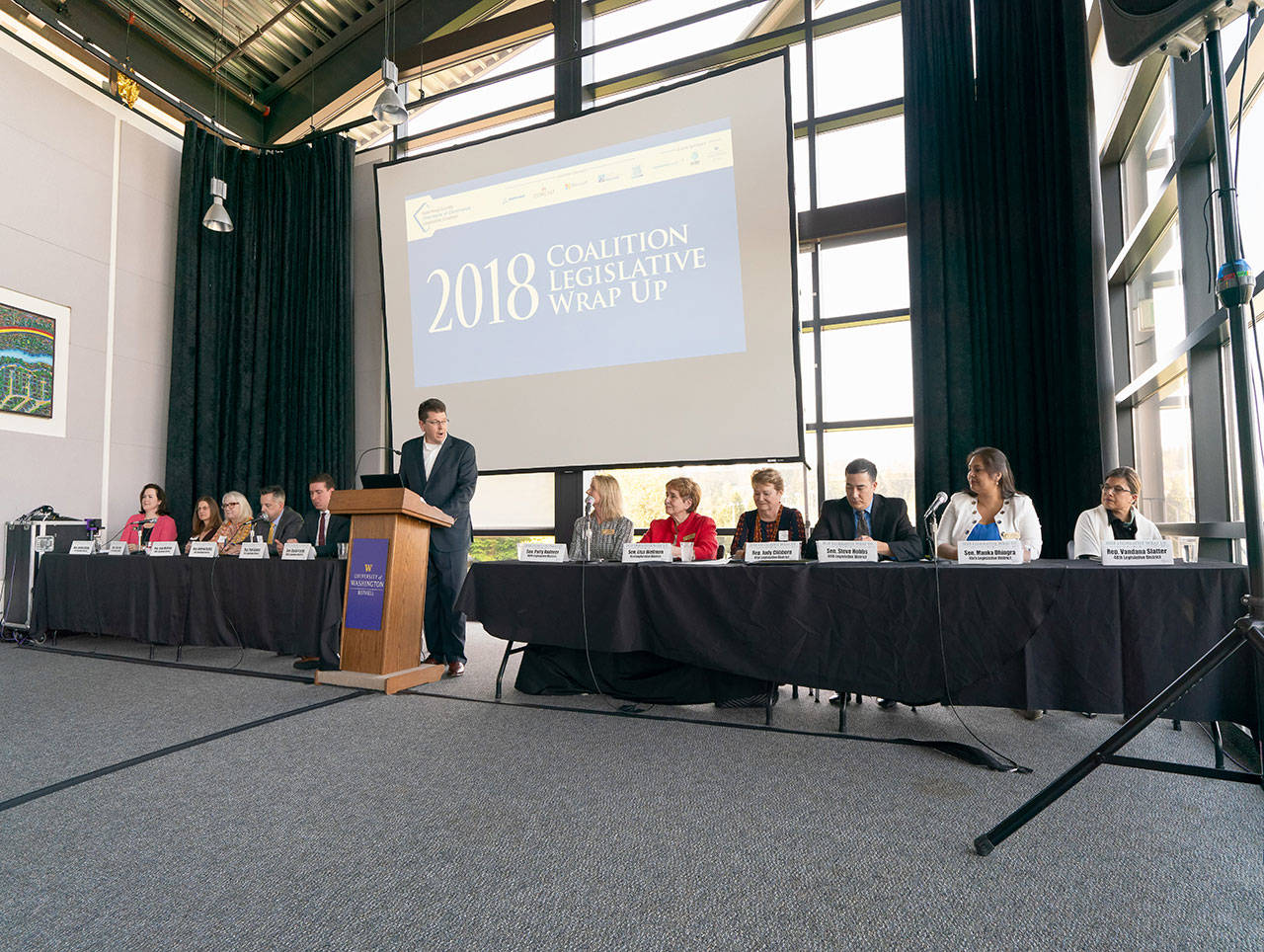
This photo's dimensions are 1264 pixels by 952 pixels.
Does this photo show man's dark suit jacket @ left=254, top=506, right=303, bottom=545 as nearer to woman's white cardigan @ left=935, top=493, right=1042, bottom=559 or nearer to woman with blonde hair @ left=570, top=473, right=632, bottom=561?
woman with blonde hair @ left=570, top=473, right=632, bottom=561

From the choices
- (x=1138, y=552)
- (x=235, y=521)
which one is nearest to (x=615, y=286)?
(x=235, y=521)

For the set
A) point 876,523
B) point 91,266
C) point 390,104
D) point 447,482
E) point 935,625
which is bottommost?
point 935,625

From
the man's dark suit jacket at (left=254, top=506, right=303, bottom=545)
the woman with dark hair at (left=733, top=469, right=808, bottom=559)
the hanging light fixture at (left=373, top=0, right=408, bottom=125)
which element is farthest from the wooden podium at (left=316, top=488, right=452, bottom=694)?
the hanging light fixture at (left=373, top=0, right=408, bottom=125)

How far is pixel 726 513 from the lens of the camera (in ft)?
15.3

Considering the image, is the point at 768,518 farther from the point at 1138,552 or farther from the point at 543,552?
the point at 1138,552

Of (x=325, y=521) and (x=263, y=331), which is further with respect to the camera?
(x=263, y=331)

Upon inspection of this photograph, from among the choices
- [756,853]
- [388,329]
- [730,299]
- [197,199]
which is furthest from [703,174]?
[197,199]

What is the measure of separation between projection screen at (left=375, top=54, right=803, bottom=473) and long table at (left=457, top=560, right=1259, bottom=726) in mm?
1934

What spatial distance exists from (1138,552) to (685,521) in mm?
1787

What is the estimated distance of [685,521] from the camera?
332 cm

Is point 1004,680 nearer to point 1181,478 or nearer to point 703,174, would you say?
point 1181,478

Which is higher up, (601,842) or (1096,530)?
(1096,530)

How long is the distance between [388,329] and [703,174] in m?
2.71

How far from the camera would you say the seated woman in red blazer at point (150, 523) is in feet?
15.2
